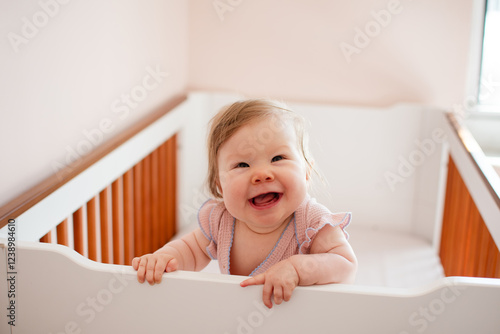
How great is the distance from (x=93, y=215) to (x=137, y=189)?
1.02 feet

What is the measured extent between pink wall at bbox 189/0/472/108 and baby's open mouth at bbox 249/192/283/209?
3.83 feet

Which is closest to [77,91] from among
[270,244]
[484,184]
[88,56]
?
[88,56]

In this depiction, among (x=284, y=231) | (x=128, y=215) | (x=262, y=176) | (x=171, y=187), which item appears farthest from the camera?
(x=171, y=187)

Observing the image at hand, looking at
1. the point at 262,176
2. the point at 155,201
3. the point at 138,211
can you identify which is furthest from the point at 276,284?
the point at 155,201

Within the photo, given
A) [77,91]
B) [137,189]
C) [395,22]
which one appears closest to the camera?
[77,91]

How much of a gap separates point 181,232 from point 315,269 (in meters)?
1.17

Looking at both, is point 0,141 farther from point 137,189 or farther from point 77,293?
point 137,189

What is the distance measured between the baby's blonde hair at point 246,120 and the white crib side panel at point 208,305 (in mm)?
273

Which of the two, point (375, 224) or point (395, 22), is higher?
point (395, 22)

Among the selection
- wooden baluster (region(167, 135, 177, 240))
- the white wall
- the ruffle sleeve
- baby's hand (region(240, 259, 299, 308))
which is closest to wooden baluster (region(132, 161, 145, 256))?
the white wall

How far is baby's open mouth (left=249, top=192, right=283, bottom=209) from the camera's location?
0.95 meters

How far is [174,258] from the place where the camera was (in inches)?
32.8

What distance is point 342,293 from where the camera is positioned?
766mm

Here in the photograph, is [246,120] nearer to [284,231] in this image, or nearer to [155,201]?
[284,231]
